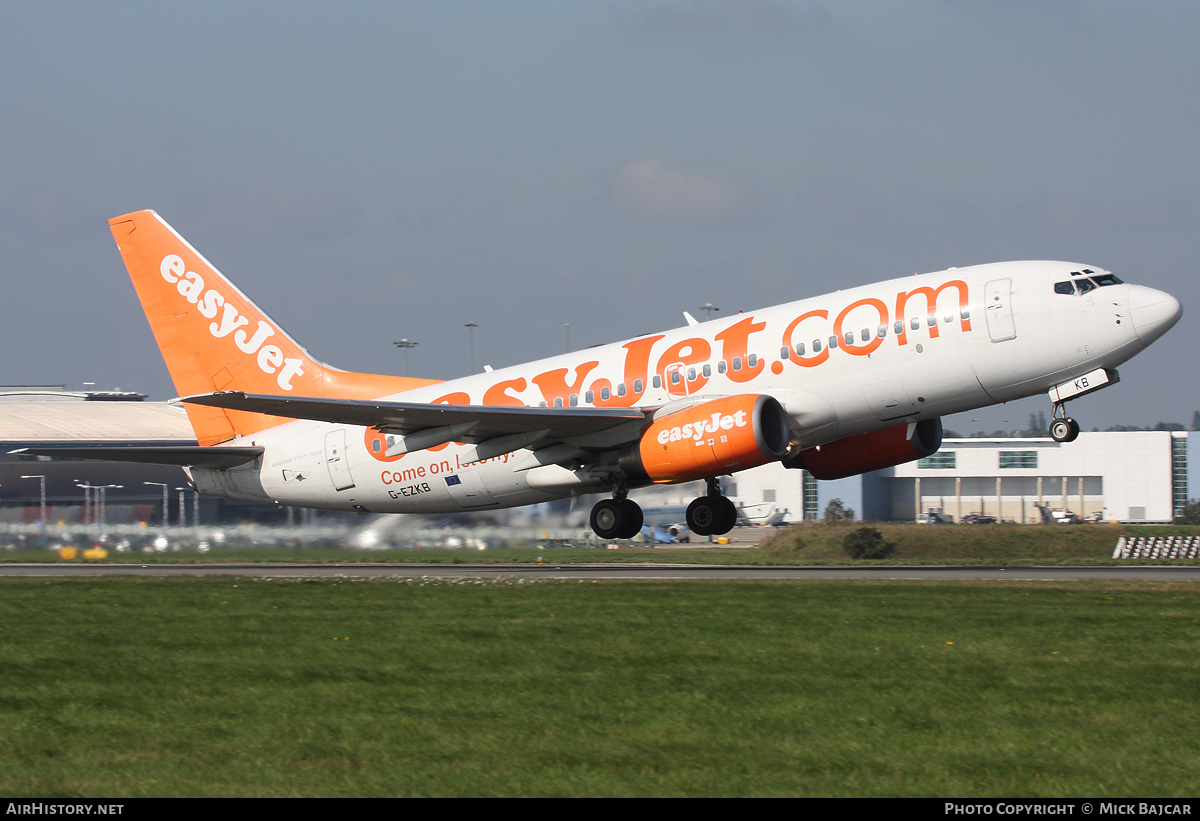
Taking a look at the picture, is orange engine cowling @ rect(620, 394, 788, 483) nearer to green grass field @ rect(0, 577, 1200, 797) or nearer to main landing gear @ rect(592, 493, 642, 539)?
main landing gear @ rect(592, 493, 642, 539)

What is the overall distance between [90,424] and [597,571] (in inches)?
2523

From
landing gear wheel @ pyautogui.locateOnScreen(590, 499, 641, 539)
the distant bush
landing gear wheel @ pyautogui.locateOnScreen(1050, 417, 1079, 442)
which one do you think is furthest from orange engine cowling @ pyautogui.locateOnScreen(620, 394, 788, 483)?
the distant bush

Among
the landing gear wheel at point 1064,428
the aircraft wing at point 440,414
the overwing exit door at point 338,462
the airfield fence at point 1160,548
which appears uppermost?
the aircraft wing at point 440,414

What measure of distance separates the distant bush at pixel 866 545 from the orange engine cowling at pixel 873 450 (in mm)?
17973

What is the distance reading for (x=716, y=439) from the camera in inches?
1014

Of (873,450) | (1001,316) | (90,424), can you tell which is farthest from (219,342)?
(90,424)

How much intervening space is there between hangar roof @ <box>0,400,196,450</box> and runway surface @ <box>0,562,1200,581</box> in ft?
147

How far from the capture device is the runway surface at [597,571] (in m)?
27.6

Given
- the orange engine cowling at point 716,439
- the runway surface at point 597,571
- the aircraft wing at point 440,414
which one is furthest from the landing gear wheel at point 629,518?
the orange engine cowling at point 716,439

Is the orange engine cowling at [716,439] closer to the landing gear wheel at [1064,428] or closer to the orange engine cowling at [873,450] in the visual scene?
the orange engine cowling at [873,450]

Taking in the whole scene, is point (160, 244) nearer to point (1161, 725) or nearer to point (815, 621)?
point (815, 621)

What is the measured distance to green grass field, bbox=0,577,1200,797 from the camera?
363 inches

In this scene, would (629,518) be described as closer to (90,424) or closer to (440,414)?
(440,414)
